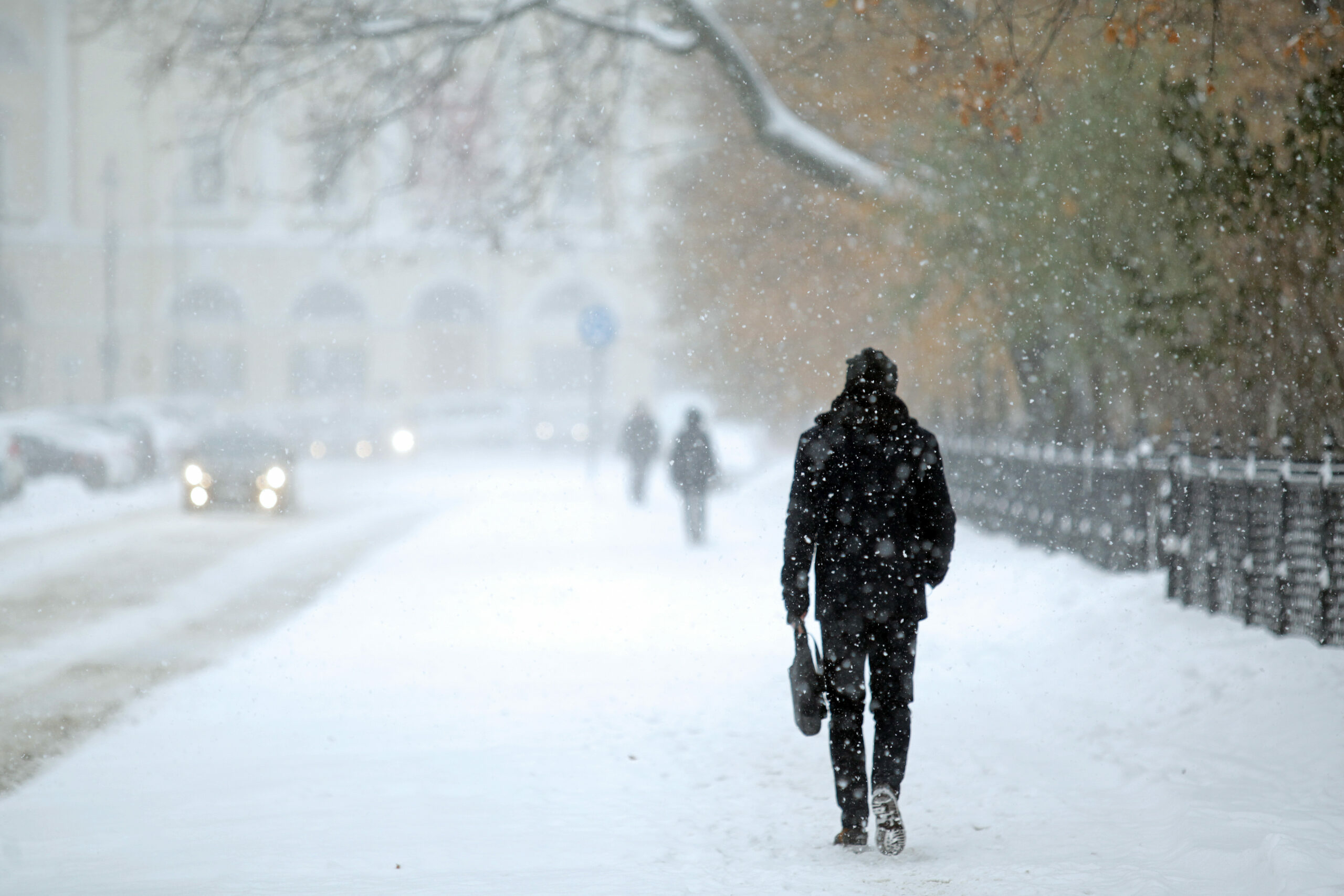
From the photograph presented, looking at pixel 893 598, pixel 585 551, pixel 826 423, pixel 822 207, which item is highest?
pixel 822 207

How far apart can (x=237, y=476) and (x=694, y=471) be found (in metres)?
8.54

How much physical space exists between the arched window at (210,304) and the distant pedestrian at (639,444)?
34941 mm

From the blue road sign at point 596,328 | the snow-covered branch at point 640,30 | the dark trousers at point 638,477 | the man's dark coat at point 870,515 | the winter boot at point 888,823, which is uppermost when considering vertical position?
the snow-covered branch at point 640,30

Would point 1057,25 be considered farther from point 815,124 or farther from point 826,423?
point 815,124

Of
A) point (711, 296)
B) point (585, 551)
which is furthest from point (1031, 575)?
point (711, 296)

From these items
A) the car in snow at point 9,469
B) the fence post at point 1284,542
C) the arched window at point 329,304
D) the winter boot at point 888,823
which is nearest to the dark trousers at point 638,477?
the car in snow at point 9,469

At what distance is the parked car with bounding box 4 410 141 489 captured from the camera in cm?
2789

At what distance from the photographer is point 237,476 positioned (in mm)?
23578

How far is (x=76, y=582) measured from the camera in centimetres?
1463

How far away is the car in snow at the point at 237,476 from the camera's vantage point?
23.4 metres

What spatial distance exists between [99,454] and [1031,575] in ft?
67.8

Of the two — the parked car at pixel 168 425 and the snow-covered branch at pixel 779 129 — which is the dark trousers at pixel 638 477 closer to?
the parked car at pixel 168 425

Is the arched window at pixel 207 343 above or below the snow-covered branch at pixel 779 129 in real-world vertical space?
below

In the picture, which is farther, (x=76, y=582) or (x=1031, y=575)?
(x=76, y=582)
